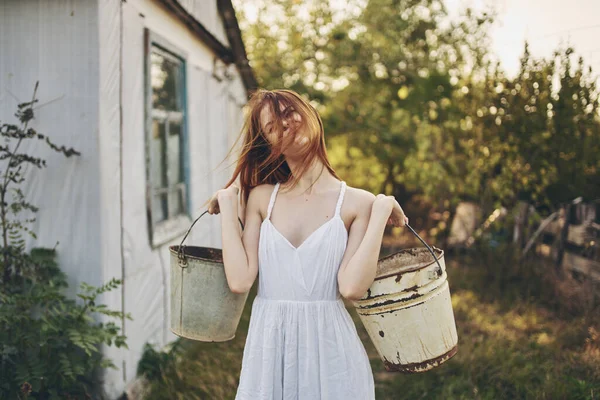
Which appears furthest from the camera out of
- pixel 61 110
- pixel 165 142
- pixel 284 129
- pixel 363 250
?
pixel 165 142

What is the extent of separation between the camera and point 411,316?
7.39 ft

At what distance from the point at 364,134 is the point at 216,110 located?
5.13 m

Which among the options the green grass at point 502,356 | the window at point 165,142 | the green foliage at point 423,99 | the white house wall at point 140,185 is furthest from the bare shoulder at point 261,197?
the green foliage at point 423,99

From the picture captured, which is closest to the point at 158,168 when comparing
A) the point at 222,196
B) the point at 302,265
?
the point at 222,196

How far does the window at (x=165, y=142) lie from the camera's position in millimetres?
4402

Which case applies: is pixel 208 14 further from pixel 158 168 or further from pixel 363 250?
pixel 363 250

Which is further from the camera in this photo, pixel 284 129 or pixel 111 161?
pixel 111 161

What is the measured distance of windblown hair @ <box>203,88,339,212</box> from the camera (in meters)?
2.17

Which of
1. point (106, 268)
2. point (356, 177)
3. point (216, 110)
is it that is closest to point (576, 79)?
point (216, 110)

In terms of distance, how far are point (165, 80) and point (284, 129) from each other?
10.5 feet

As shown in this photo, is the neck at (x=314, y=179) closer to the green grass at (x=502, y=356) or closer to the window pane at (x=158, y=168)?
the green grass at (x=502, y=356)

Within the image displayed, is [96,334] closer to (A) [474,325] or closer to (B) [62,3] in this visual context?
(B) [62,3]

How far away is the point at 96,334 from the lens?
3316 mm

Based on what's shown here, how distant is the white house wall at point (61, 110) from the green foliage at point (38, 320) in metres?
0.08
